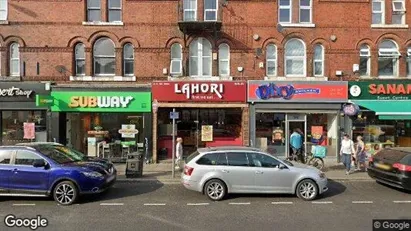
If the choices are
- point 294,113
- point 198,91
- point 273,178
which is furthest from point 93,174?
point 294,113

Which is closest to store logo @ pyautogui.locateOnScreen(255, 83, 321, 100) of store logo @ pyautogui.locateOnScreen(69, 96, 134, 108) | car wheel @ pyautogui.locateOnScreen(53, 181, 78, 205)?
store logo @ pyautogui.locateOnScreen(69, 96, 134, 108)

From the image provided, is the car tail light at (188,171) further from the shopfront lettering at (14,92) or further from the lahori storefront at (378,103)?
the shopfront lettering at (14,92)

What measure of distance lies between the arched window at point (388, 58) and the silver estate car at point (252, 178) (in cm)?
951

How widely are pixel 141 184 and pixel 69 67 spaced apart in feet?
24.8

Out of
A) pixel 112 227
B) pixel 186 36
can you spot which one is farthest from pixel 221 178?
pixel 186 36

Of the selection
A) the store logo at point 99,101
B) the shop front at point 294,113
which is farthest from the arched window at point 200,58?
the store logo at point 99,101

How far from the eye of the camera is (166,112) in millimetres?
15750

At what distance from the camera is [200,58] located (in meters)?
15.7

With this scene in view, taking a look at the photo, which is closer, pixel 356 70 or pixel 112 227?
pixel 112 227

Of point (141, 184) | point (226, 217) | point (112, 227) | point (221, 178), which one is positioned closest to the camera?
point (112, 227)

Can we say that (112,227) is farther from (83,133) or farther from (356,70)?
(356,70)

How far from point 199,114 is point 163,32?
4.19 meters

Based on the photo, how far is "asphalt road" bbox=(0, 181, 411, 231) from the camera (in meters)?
6.87

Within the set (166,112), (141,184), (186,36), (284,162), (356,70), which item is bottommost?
(141,184)
